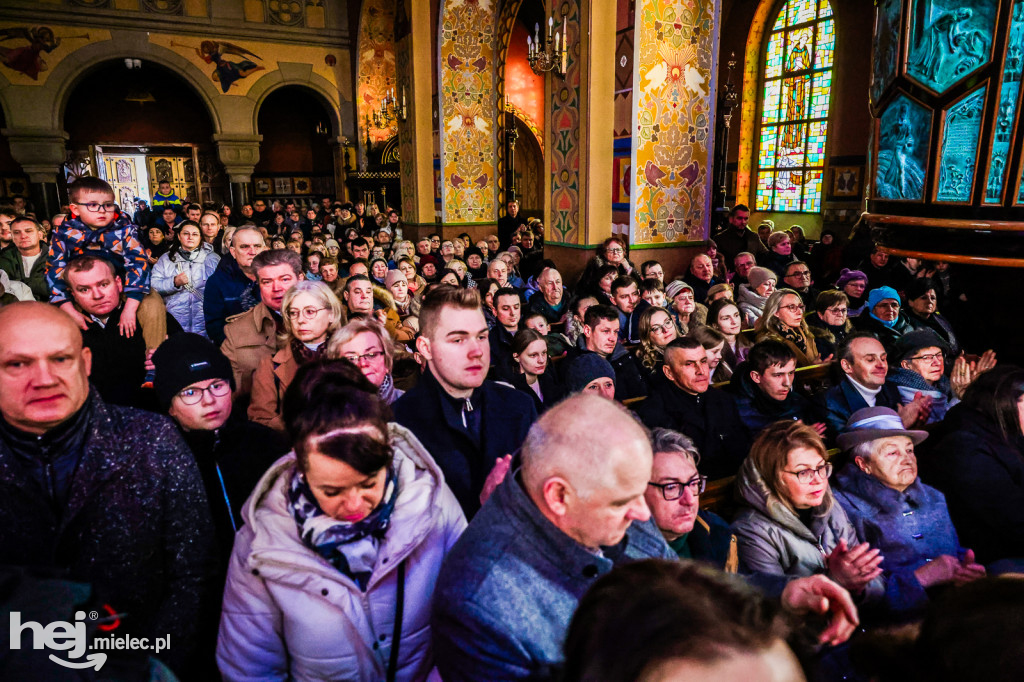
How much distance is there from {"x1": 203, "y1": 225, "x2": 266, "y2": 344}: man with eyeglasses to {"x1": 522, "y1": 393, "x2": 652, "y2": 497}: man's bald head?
320 cm

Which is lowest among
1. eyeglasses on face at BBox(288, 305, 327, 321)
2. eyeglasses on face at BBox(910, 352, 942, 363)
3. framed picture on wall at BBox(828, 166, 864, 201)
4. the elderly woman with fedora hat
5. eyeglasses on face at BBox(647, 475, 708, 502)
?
the elderly woman with fedora hat

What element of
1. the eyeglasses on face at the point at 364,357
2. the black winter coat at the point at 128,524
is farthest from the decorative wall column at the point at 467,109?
the black winter coat at the point at 128,524

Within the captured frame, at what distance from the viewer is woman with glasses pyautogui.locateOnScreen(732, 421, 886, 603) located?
7.55 ft

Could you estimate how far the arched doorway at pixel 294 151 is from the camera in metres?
18.5

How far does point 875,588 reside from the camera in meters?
2.27

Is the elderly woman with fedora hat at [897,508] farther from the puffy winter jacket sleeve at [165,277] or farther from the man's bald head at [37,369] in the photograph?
the puffy winter jacket sleeve at [165,277]

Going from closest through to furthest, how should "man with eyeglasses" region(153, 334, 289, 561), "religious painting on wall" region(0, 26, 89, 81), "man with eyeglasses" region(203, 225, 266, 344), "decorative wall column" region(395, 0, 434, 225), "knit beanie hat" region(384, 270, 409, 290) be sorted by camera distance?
"man with eyeglasses" region(153, 334, 289, 561)
"man with eyeglasses" region(203, 225, 266, 344)
"knit beanie hat" region(384, 270, 409, 290)
"decorative wall column" region(395, 0, 434, 225)
"religious painting on wall" region(0, 26, 89, 81)

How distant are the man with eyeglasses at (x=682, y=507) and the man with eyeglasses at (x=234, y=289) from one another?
299 cm

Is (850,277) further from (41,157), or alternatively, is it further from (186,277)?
(41,157)

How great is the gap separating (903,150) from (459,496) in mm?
3780

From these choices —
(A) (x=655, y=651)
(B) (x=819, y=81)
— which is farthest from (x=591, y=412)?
(B) (x=819, y=81)

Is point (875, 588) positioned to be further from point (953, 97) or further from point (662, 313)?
point (953, 97)

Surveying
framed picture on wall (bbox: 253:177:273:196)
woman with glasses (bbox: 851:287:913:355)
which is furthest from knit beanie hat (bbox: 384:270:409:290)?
framed picture on wall (bbox: 253:177:273:196)

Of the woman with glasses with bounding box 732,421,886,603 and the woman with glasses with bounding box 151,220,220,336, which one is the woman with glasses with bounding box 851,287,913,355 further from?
the woman with glasses with bounding box 151,220,220,336
